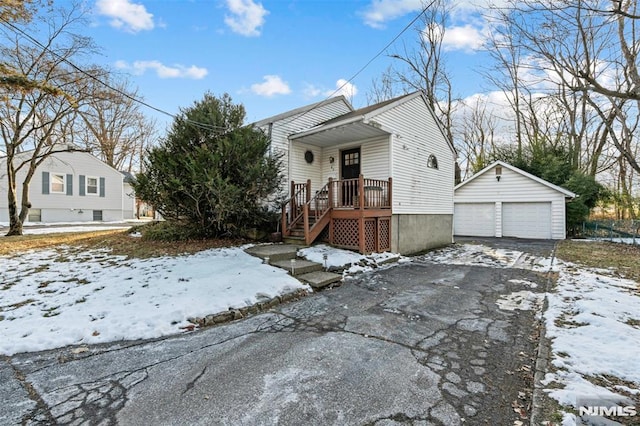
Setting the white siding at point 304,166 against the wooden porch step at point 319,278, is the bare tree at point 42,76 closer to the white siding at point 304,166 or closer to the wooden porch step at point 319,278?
the white siding at point 304,166

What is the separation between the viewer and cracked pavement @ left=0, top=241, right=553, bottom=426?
88.0 inches

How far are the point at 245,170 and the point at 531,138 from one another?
70.2 feet

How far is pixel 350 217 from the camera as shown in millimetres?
8328

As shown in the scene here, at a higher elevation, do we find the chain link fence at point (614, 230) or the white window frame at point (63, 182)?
the white window frame at point (63, 182)

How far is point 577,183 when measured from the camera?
49.9 feet

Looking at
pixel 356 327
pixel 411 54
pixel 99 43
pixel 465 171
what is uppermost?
pixel 411 54

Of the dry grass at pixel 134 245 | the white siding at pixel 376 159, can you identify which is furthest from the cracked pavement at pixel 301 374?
the white siding at pixel 376 159

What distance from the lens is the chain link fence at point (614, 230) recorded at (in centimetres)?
1380

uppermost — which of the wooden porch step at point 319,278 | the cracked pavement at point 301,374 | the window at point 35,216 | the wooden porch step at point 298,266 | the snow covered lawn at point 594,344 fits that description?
the window at point 35,216

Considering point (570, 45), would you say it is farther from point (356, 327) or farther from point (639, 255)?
point (356, 327)

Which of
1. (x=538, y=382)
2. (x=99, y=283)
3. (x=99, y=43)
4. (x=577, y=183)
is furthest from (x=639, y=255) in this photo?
(x=99, y=43)

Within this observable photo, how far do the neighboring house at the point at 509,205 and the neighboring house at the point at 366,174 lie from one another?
565cm

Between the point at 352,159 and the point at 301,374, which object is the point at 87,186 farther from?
the point at 301,374

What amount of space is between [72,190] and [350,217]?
22067 mm
